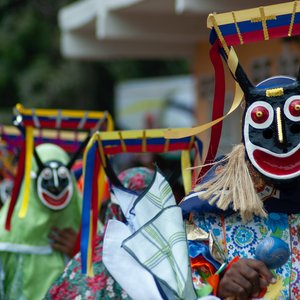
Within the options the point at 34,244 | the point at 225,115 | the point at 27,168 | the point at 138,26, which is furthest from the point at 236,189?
the point at 138,26

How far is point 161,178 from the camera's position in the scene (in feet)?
8.70

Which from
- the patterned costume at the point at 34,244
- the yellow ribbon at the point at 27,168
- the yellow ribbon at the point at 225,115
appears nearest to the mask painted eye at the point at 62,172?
the patterned costume at the point at 34,244

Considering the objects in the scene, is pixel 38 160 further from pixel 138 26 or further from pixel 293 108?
pixel 138 26

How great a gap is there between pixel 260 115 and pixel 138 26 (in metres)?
5.18

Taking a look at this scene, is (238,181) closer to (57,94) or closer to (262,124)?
(262,124)

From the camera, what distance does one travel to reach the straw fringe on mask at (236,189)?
2.52m

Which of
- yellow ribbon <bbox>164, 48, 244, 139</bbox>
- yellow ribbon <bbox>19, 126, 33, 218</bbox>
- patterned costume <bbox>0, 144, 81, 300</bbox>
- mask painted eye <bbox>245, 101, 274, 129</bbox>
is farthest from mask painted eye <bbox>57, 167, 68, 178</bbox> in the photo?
mask painted eye <bbox>245, 101, 274, 129</bbox>

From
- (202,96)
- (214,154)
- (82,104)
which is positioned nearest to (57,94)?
(82,104)

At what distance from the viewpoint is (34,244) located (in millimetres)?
4426

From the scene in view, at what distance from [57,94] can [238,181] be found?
9862mm

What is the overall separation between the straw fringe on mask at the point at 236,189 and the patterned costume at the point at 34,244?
1.89m

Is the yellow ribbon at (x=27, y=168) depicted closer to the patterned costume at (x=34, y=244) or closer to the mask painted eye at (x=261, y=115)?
the patterned costume at (x=34, y=244)

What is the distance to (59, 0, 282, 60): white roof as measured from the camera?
20.1 ft

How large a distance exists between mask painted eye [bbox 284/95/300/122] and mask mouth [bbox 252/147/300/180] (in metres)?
0.10
